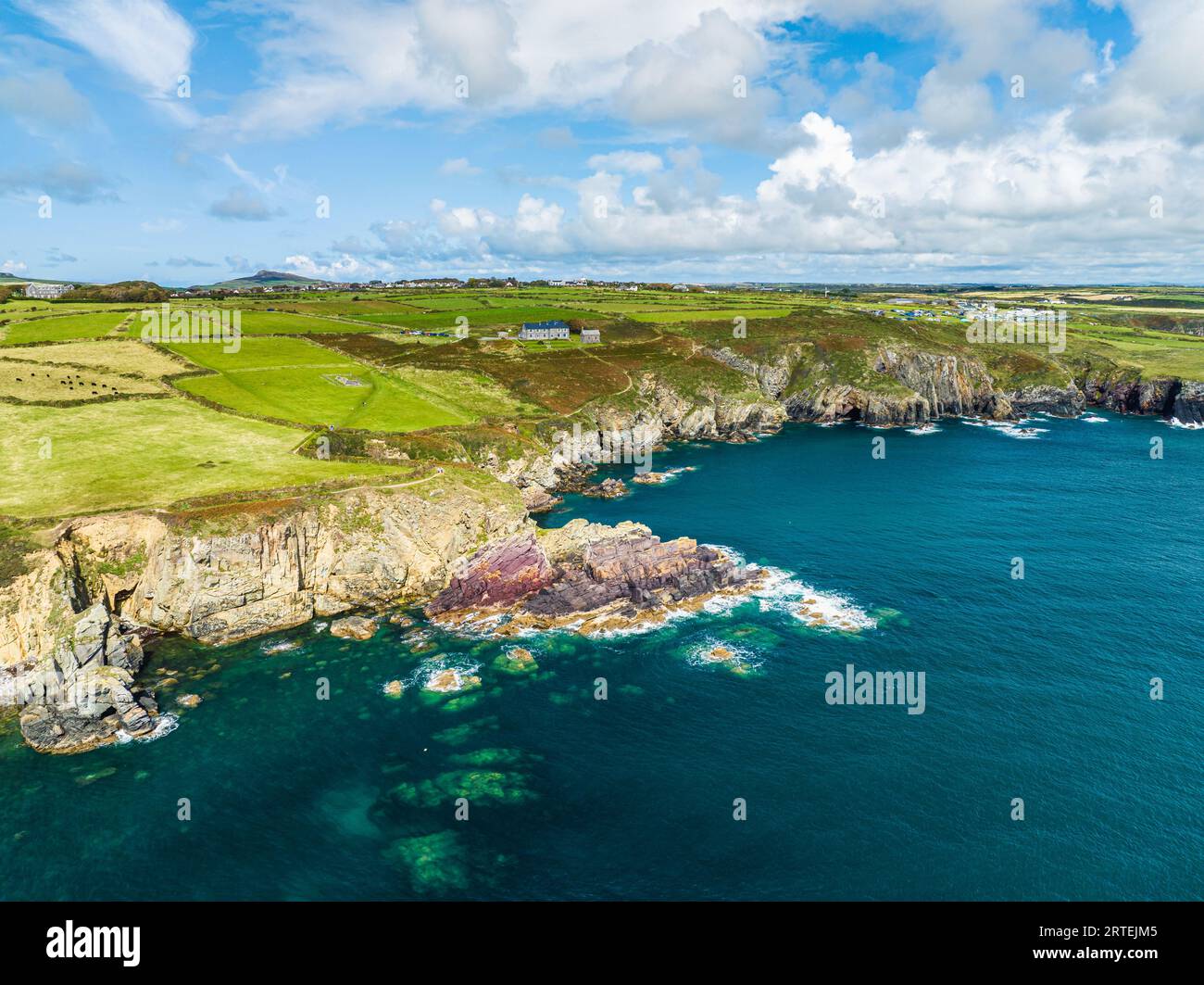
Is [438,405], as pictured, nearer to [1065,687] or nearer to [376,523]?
[376,523]

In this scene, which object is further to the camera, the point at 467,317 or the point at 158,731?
the point at 467,317

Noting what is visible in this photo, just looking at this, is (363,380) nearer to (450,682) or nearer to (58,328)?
(58,328)

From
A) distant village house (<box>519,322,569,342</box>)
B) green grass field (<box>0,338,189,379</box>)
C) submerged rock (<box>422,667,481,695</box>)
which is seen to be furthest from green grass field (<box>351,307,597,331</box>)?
submerged rock (<box>422,667,481,695</box>)

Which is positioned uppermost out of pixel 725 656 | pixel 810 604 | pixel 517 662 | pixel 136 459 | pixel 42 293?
pixel 42 293

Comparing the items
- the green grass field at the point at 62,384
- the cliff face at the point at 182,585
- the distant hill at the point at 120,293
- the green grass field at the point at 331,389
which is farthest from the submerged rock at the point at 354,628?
the distant hill at the point at 120,293

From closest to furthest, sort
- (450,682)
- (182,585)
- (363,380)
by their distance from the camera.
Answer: (450,682), (182,585), (363,380)

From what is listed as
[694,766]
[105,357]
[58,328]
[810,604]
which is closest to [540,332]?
[105,357]
